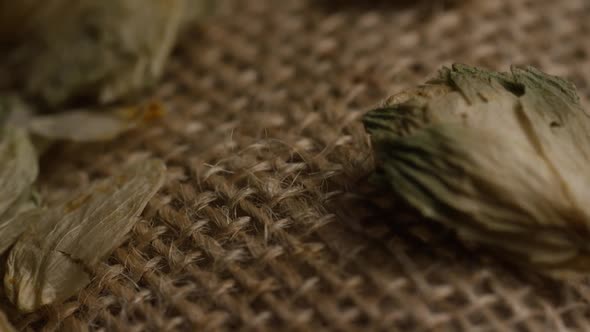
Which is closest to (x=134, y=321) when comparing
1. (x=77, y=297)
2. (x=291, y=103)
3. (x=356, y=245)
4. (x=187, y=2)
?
(x=77, y=297)

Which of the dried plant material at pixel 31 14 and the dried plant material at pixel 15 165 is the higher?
the dried plant material at pixel 31 14

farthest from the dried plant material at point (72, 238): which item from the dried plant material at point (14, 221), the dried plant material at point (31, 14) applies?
the dried plant material at point (31, 14)

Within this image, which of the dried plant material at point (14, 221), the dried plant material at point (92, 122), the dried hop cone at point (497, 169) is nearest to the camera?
the dried hop cone at point (497, 169)

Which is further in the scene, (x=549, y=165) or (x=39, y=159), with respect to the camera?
(x=39, y=159)

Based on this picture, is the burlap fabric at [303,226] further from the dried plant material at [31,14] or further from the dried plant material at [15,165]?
the dried plant material at [31,14]

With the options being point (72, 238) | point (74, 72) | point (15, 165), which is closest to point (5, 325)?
point (72, 238)

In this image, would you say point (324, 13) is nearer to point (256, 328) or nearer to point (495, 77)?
point (495, 77)
